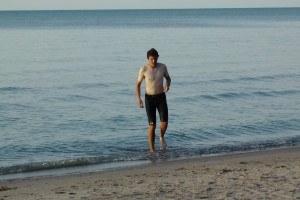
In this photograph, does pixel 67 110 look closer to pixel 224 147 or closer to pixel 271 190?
pixel 224 147

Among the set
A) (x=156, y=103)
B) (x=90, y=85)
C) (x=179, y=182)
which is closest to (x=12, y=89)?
(x=90, y=85)

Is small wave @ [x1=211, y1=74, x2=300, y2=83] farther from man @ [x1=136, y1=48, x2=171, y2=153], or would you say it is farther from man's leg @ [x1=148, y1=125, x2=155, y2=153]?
→ man @ [x1=136, y1=48, x2=171, y2=153]

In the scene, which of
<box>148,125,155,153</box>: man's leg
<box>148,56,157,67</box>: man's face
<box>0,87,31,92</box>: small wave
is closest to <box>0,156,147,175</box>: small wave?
<box>148,125,155,153</box>: man's leg

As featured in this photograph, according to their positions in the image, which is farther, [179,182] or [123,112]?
[123,112]

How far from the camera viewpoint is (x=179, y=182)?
307 inches

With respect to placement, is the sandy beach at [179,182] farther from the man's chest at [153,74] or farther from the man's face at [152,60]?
the man's face at [152,60]

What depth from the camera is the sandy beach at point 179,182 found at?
7102mm

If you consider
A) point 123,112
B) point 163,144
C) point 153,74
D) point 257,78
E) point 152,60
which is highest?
point 152,60

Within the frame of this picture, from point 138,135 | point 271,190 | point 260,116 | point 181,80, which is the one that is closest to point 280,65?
point 181,80

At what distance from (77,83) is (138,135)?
8.44 metres

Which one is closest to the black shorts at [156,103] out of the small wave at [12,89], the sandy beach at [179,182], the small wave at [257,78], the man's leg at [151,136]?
the man's leg at [151,136]

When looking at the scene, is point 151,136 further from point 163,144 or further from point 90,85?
point 90,85

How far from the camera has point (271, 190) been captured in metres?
7.16

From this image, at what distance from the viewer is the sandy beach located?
7102mm
